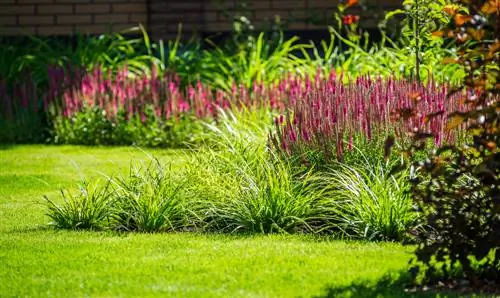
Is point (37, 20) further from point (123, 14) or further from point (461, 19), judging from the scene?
point (461, 19)

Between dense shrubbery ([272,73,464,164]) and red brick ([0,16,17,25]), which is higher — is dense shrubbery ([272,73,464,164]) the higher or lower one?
the lower one

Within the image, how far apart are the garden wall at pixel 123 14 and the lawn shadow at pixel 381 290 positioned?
10.2m

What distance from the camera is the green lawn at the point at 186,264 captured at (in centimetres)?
599

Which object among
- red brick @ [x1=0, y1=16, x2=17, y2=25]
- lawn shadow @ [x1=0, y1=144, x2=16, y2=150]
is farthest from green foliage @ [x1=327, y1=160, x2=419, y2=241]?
red brick @ [x1=0, y1=16, x2=17, y2=25]

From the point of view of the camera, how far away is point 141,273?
252 inches

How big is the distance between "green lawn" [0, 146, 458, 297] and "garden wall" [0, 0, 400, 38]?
8.16 meters

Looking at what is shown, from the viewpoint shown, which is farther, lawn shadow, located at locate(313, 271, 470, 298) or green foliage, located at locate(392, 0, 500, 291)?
lawn shadow, located at locate(313, 271, 470, 298)

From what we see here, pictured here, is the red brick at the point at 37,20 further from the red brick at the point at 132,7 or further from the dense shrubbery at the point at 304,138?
the dense shrubbery at the point at 304,138

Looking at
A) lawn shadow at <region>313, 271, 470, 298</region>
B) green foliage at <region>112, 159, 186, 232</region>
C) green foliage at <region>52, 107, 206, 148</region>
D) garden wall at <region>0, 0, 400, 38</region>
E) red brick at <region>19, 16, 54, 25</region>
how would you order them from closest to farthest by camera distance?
lawn shadow at <region>313, 271, 470, 298</region>
green foliage at <region>112, 159, 186, 232</region>
green foliage at <region>52, 107, 206, 148</region>
garden wall at <region>0, 0, 400, 38</region>
red brick at <region>19, 16, 54, 25</region>

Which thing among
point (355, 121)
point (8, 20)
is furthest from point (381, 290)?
point (8, 20)

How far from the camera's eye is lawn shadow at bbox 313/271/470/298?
5824 mm

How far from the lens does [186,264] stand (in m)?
6.59

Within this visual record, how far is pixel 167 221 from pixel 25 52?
7.65m

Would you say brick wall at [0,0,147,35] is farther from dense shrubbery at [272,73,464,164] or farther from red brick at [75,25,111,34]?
dense shrubbery at [272,73,464,164]
